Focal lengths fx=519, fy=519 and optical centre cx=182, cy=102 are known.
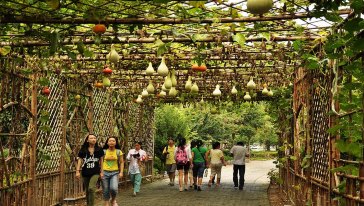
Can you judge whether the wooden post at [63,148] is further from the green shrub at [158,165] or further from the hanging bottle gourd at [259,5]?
the green shrub at [158,165]

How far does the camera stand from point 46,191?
33.2 ft

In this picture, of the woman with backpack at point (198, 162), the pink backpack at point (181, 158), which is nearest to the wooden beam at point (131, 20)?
the pink backpack at point (181, 158)

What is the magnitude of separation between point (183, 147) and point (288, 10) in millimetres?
9028

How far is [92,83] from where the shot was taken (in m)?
13.4

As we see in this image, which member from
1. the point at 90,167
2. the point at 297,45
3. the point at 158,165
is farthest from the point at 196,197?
the point at 158,165

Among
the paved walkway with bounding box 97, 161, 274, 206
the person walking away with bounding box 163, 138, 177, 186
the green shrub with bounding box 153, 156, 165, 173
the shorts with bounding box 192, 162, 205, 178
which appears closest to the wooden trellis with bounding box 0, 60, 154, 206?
the paved walkway with bounding box 97, 161, 274, 206

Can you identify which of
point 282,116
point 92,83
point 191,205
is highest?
point 92,83

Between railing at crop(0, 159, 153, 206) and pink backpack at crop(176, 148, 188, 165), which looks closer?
railing at crop(0, 159, 153, 206)

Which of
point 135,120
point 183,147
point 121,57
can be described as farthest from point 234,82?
point 135,120

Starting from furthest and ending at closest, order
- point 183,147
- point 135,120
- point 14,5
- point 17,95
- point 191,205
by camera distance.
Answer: point 135,120 → point 183,147 → point 191,205 → point 17,95 → point 14,5

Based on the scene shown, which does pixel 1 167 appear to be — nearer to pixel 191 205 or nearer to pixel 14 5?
pixel 14 5

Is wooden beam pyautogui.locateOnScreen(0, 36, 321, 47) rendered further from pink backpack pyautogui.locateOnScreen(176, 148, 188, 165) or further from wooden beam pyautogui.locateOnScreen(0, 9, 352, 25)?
pink backpack pyautogui.locateOnScreen(176, 148, 188, 165)

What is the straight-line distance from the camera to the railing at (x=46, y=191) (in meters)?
7.61

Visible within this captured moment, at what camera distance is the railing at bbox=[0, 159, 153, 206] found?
7.61 meters
